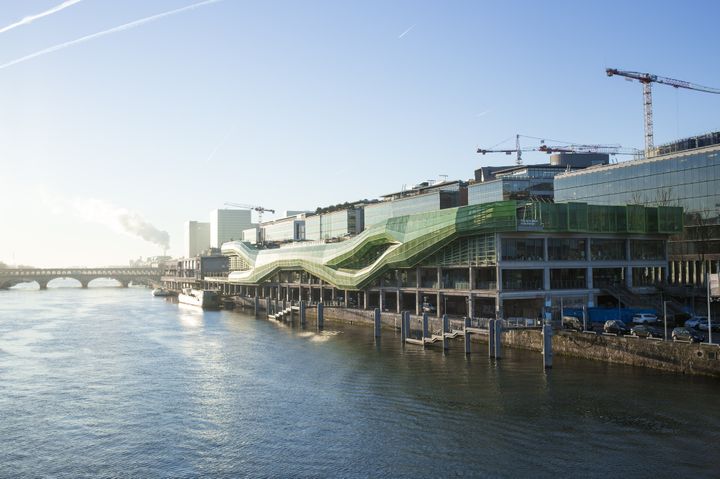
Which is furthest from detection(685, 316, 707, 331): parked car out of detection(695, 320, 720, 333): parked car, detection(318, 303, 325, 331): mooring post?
detection(318, 303, 325, 331): mooring post

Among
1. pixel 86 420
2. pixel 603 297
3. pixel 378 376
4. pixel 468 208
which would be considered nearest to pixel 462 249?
pixel 468 208

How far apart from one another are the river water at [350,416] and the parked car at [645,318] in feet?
46.2

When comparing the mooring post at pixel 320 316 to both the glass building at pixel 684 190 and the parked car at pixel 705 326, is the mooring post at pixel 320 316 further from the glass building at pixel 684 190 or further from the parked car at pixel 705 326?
the parked car at pixel 705 326

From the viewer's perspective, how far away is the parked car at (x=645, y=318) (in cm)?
6731

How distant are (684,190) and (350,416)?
236 feet

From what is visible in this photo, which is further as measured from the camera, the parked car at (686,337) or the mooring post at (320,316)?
the mooring post at (320,316)

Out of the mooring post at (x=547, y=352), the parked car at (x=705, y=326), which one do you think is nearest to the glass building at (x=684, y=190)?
the parked car at (x=705, y=326)

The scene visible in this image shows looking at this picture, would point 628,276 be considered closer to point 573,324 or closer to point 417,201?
point 573,324

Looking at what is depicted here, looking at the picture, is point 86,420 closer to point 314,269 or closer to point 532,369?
point 532,369

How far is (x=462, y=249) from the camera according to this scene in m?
83.0

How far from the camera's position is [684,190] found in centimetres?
9438

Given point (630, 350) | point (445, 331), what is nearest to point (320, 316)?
point (445, 331)

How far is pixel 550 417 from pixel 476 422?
4.70 meters

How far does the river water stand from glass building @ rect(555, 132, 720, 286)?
4448 centimetres
